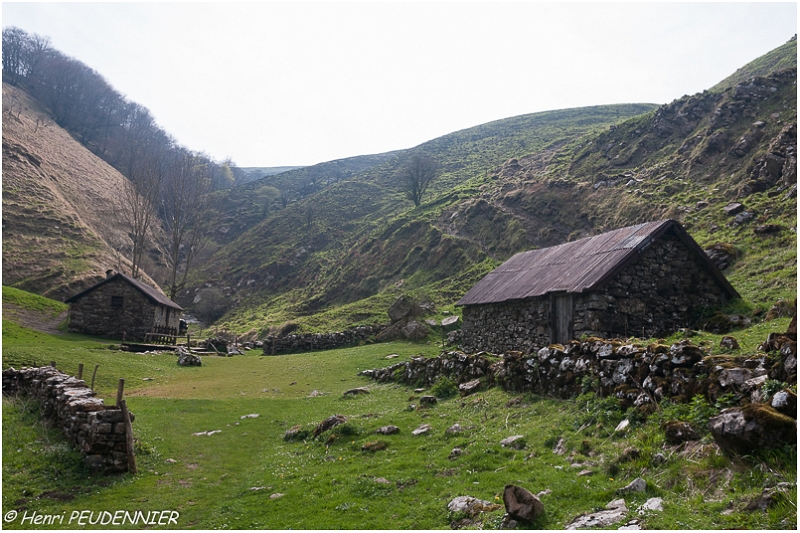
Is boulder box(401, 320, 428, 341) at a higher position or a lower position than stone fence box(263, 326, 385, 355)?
higher

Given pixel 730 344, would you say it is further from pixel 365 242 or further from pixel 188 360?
pixel 365 242

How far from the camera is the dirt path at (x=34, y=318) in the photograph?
4081cm

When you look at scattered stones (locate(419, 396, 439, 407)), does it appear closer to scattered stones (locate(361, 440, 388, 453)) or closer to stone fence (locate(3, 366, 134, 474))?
scattered stones (locate(361, 440, 388, 453))

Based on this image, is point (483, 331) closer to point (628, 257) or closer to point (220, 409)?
point (628, 257)

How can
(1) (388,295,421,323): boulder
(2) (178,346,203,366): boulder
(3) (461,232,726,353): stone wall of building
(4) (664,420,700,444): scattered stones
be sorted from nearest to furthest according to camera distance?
(4) (664,420,700,444): scattered stones → (3) (461,232,726,353): stone wall of building → (2) (178,346,203,366): boulder → (1) (388,295,421,323): boulder

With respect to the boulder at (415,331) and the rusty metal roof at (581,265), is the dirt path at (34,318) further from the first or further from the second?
the rusty metal roof at (581,265)

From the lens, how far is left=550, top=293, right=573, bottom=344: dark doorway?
21328mm

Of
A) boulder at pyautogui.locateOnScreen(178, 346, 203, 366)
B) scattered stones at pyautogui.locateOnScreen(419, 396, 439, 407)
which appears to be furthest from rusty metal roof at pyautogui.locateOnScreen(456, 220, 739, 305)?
boulder at pyautogui.locateOnScreen(178, 346, 203, 366)

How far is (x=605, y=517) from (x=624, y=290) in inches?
624

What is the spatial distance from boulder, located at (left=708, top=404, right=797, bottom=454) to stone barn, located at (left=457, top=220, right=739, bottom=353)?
526 inches

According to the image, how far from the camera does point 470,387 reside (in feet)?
55.8

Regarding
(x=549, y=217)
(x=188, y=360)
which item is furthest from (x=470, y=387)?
(x=549, y=217)

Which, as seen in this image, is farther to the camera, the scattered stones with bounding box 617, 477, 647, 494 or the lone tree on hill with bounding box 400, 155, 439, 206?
the lone tree on hill with bounding box 400, 155, 439, 206

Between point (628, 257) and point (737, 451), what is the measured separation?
1509 centimetres
